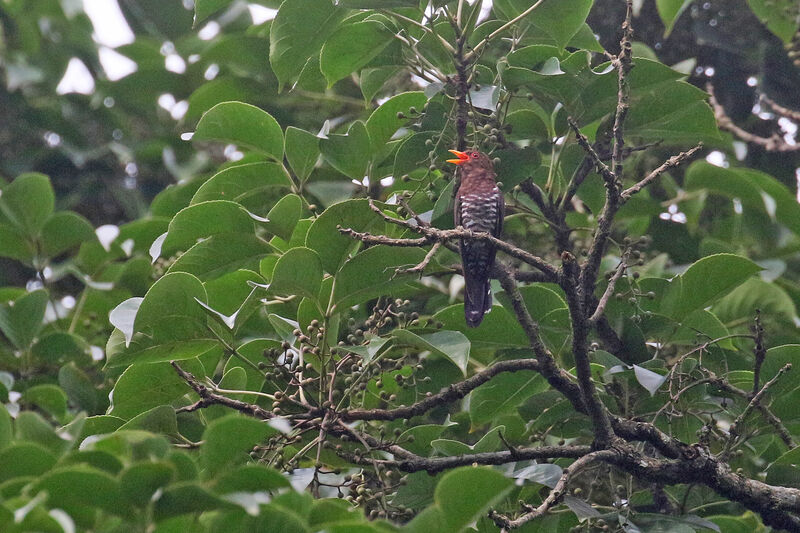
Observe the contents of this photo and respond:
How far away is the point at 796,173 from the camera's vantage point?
3686 millimetres

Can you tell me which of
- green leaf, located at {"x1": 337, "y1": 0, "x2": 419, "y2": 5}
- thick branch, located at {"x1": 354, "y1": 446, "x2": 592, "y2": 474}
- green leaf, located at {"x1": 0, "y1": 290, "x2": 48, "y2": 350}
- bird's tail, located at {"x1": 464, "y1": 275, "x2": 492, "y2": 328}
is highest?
green leaf, located at {"x1": 337, "y1": 0, "x2": 419, "y2": 5}

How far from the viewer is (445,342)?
5.99ft

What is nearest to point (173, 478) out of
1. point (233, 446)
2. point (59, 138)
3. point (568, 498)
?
point (233, 446)

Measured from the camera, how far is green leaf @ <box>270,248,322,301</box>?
183 centimetres

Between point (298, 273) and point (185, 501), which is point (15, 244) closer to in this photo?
point (298, 273)

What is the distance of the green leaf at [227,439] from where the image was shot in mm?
1392

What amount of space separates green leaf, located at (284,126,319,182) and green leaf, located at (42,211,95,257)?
1077 millimetres

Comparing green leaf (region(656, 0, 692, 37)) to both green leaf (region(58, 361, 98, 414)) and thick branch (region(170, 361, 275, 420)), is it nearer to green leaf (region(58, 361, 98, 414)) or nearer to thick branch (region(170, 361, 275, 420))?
thick branch (region(170, 361, 275, 420))

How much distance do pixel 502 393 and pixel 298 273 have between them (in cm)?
65

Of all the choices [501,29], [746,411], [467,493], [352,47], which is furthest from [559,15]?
[467,493]

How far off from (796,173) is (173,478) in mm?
3166

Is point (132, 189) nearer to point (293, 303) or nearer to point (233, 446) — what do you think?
point (293, 303)

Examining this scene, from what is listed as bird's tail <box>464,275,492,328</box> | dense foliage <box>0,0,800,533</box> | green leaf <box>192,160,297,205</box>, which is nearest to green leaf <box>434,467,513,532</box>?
dense foliage <box>0,0,800,533</box>

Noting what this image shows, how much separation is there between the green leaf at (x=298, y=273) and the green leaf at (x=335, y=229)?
0.30 feet
